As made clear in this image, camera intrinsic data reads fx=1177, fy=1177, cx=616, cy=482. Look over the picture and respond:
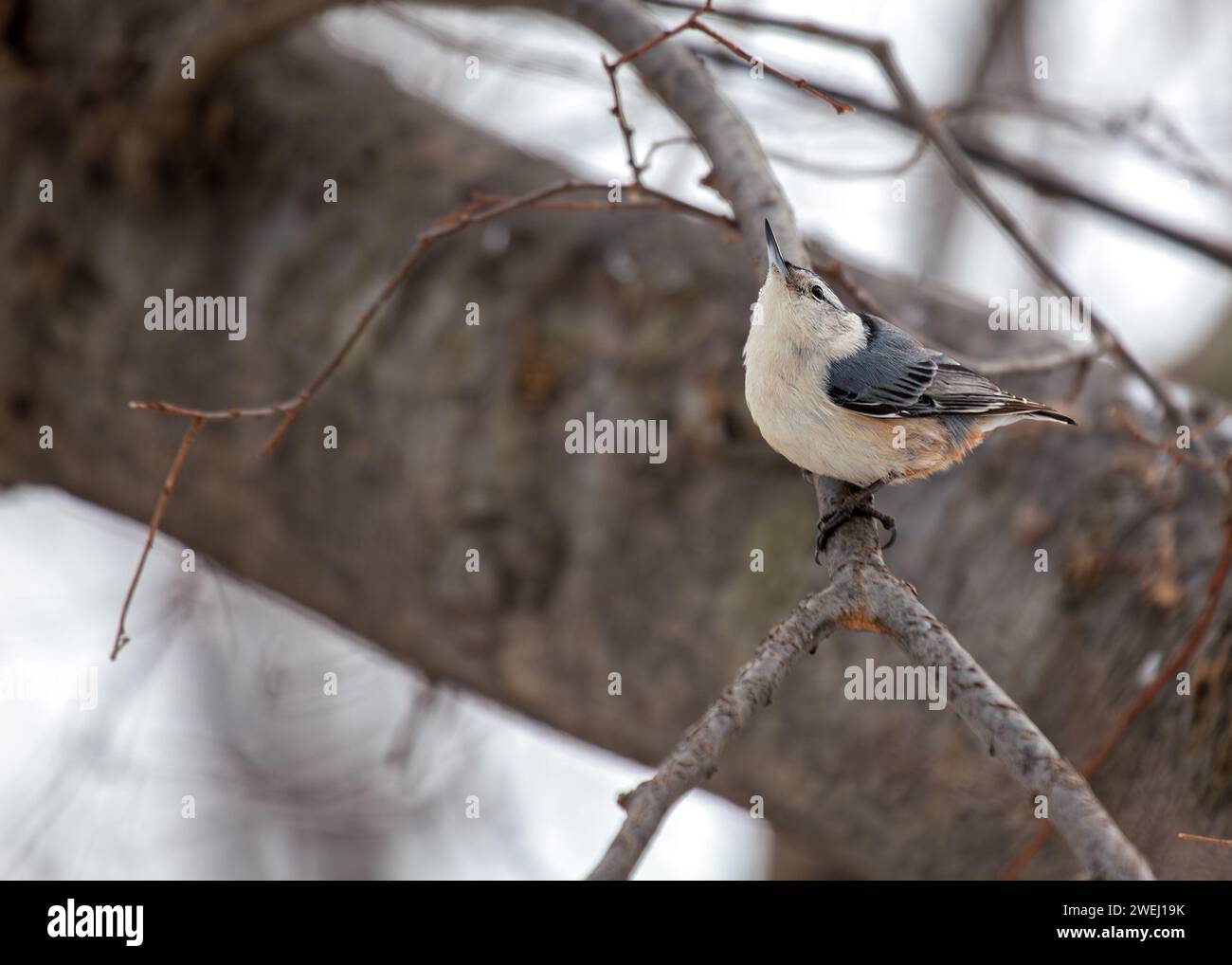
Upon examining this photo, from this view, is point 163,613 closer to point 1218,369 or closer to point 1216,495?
point 1216,495

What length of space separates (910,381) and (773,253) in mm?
454

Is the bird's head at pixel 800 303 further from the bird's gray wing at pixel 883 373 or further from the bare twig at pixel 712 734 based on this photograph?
the bare twig at pixel 712 734

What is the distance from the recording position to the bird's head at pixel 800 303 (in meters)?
1.67

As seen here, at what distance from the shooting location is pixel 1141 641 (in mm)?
2049

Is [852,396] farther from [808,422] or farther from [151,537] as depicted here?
[151,537]

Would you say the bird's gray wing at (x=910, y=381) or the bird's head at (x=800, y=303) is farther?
A: the bird's gray wing at (x=910, y=381)

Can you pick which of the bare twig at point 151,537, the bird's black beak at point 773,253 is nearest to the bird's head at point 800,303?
the bird's black beak at point 773,253

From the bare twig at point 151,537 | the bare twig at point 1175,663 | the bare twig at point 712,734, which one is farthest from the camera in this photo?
the bare twig at point 1175,663

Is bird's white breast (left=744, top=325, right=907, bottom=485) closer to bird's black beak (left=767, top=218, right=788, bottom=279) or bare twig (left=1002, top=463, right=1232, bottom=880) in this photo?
bird's black beak (left=767, top=218, right=788, bottom=279)

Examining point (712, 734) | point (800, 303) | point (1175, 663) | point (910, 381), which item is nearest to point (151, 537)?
point (712, 734)

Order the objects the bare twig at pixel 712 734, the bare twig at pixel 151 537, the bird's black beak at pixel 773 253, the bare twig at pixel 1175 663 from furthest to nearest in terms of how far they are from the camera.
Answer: the bare twig at pixel 1175 663, the bird's black beak at pixel 773 253, the bare twig at pixel 151 537, the bare twig at pixel 712 734

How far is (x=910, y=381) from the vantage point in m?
1.95

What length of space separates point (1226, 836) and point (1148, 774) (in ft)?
0.56

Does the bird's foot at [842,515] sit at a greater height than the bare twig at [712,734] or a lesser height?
greater
